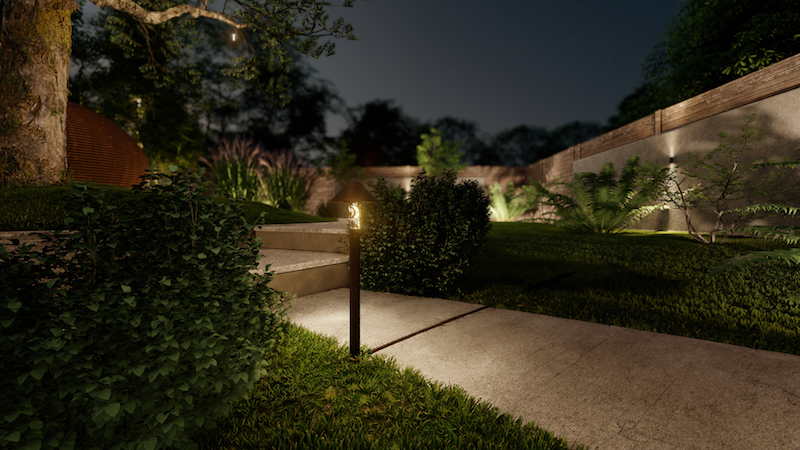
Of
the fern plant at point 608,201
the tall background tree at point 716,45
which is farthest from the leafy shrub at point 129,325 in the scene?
the tall background tree at point 716,45

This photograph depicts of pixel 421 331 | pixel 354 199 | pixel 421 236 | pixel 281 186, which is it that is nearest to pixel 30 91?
pixel 354 199

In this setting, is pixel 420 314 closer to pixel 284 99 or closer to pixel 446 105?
pixel 284 99

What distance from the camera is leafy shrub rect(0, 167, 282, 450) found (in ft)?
3.43

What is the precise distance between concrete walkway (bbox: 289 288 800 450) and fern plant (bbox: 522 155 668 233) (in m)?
5.07

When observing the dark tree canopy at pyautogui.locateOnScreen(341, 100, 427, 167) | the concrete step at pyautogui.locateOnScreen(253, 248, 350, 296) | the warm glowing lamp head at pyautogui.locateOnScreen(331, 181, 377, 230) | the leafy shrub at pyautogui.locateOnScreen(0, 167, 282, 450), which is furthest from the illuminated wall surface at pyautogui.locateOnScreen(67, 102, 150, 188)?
the dark tree canopy at pyautogui.locateOnScreen(341, 100, 427, 167)

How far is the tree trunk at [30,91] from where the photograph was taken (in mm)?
3818

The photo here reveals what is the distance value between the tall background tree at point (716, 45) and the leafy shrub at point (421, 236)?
11568 mm

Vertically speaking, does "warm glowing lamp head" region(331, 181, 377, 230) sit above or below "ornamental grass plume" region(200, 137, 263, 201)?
below

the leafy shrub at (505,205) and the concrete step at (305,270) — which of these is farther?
the leafy shrub at (505,205)

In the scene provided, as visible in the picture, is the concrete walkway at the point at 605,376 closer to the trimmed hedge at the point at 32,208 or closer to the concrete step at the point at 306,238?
the concrete step at the point at 306,238

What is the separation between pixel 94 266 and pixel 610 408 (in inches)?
89.3

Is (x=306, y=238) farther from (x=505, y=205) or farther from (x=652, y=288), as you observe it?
(x=505, y=205)

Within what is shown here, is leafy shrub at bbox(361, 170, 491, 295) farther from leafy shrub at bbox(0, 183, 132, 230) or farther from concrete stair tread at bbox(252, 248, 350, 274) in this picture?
leafy shrub at bbox(0, 183, 132, 230)

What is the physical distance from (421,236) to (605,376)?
2.10 metres
